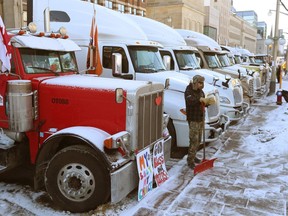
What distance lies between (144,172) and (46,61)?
253 cm

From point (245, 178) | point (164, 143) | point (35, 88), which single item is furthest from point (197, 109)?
point (35, 88)

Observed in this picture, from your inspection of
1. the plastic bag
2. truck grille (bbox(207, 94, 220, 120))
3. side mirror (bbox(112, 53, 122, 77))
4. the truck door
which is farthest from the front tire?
truck grille (bbox(207, 94, 220, 120))

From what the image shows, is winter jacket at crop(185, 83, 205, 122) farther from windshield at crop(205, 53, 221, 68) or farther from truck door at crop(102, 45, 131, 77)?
windshield at crop(205, 53, 221, 68)

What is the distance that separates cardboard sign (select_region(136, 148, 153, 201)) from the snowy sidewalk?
131 millimetres

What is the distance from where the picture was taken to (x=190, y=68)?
1109 centimetres

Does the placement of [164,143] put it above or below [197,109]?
below

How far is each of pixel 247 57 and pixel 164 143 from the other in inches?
899

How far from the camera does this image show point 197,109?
652 cm

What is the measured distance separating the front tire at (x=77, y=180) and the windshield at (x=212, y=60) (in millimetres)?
9901

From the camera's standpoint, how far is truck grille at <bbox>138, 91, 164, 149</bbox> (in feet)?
16.8

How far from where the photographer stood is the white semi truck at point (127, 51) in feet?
24.6

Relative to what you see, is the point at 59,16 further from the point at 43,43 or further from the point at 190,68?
the point at 190,68

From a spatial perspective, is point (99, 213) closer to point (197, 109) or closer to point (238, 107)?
point (197, 109)

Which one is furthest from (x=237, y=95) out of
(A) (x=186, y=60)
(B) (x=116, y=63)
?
(B) (x=116, y=63)
